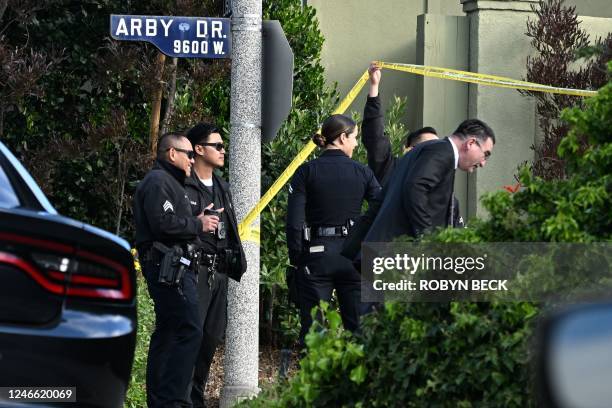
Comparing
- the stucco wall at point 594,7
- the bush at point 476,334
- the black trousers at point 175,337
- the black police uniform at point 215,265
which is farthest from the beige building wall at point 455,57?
the bush at point 476,334

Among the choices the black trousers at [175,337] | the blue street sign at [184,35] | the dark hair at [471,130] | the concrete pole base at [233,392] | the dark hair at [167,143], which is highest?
the blue street sign at [184,35]

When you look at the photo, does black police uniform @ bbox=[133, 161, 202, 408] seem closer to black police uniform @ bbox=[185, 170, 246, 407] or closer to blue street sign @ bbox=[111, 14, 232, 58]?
black police uniform @ bbox=[185, 170, 246, 407]

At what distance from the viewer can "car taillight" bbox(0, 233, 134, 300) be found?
12.7 feet

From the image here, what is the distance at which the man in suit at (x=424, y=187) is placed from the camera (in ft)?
21.5

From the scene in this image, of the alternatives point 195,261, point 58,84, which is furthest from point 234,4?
point 58,84

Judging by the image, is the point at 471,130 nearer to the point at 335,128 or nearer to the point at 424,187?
the point at 424,187

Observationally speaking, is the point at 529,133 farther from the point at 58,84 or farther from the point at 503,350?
the point at 503,350

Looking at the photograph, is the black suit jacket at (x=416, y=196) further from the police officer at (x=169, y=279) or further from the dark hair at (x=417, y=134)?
the dark hair at (x=417, y=134)

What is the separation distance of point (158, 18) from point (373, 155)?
6.74 ft

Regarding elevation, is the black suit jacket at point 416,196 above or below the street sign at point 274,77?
below

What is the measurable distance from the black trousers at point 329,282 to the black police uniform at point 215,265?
705mm

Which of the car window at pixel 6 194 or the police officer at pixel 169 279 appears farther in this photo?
→ the police officer at pixel 169 279

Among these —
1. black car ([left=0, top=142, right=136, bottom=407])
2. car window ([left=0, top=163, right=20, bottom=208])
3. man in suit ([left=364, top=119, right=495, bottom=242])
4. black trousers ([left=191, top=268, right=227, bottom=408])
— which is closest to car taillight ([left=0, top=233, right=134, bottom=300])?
black car ([left=0, top=142, right=136, bottom=407])

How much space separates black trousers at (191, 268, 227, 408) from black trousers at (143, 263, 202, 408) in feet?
0.79
